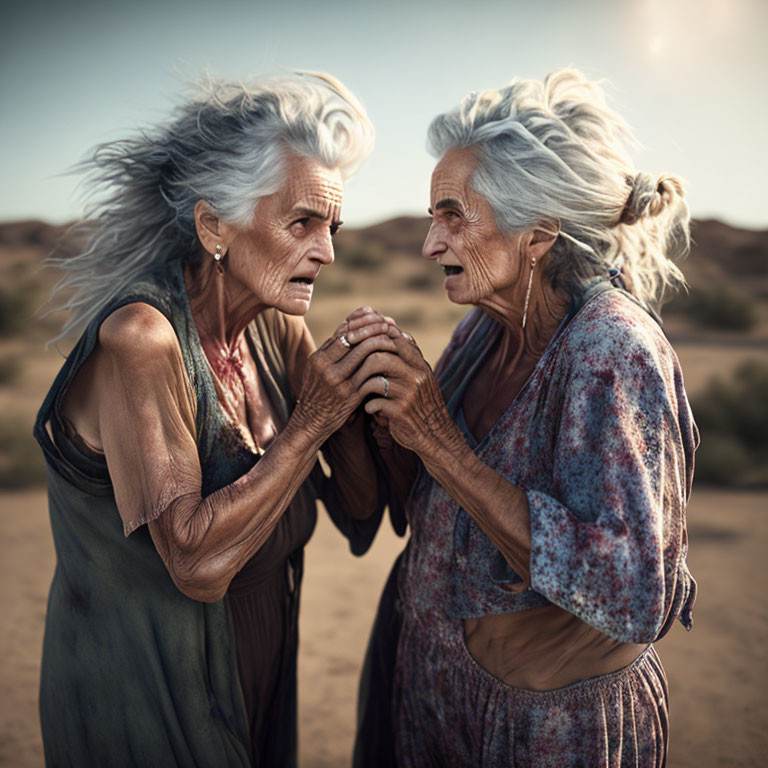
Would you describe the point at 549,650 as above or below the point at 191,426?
below

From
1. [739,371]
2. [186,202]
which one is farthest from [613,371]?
[739,371]

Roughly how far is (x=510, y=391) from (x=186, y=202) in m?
1.20

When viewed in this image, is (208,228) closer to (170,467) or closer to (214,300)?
(214,300)

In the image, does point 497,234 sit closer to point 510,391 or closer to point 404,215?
point 510,391

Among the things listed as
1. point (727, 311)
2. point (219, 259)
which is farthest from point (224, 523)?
point (727, 311)

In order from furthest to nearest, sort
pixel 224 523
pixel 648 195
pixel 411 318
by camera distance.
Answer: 1. pixel 411 318
2. pixel 648 195
3. pixel 224 523

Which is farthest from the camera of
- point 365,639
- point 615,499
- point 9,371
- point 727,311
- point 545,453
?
point 727,311

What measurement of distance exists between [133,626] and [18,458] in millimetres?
7713

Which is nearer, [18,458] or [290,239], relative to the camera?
[290,239]

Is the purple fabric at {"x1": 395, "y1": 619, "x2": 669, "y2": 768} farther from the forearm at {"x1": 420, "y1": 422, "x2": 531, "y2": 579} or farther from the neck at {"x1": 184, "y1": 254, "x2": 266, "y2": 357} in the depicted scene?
the neck at {"x1": 184, "y1": 254, "x2": 266, "y2": 357}

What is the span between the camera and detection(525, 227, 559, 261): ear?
2.02m

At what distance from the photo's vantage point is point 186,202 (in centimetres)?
211

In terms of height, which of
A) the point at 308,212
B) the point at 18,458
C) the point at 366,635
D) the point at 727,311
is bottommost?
the point at 18,458

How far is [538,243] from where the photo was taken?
2.05 m
